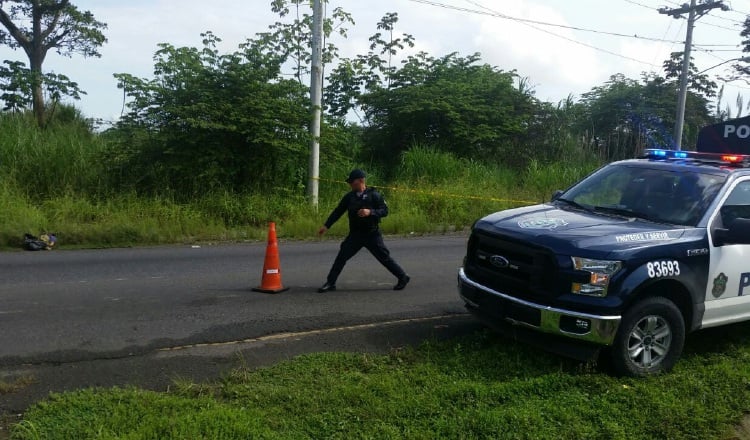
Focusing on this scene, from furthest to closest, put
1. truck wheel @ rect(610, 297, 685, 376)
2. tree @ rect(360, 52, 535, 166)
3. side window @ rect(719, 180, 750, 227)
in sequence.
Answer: tree @ rect(360, 52, 535, 166)
side window @ rect(719, 180, 750, 227)
truck wheel @ rect(610, 297, 685, 376)

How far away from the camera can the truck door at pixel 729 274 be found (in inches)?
212

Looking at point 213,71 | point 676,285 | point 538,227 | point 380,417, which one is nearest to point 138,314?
point 380,417

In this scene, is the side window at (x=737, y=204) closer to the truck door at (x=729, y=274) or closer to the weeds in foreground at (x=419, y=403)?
the truck door at (x=729, y=274)

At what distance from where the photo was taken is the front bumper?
4777 mm

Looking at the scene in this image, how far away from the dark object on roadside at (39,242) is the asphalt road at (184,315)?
0.56m

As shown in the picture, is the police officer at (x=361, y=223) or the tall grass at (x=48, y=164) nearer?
the police officer at (x=361, y=223)

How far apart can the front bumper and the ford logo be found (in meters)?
0.22

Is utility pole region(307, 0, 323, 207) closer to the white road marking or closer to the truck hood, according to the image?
the white road marking

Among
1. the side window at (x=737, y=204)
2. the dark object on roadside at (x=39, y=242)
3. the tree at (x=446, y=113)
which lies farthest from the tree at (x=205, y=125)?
the side window at (x=737, y=204)

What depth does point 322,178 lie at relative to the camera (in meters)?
16.5

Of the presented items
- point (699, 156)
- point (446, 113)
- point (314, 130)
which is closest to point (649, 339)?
point (699, 156)

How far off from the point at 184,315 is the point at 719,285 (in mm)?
5061

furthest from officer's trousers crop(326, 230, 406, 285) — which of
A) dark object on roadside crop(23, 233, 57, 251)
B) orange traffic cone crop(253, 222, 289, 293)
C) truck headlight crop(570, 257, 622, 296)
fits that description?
dark object on roadside crop(23, 233, 57, 251)

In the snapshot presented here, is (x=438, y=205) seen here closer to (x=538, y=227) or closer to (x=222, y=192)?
(x=222, y=192)
